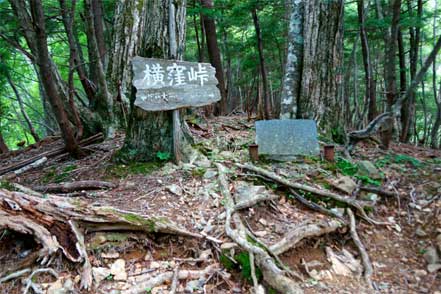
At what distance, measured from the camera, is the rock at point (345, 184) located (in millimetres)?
3812

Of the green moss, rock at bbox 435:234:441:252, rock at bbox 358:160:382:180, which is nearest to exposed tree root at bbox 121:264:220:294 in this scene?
the green moss

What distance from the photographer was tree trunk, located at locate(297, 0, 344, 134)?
5.14m

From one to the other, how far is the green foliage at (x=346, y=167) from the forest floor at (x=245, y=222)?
0.08 feet

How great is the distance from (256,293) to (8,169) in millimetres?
4182

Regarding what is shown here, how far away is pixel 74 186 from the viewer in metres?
3.68

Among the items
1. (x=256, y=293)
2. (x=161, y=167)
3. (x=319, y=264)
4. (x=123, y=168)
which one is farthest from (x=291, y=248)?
(x=123, y=168)

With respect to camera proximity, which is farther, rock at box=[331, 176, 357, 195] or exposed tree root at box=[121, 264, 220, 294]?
rock at box=[331, 176, 357, 195]

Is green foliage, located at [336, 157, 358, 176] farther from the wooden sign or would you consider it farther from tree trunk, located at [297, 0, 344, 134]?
the wooden sign

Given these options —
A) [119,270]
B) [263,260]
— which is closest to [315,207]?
[263,260]

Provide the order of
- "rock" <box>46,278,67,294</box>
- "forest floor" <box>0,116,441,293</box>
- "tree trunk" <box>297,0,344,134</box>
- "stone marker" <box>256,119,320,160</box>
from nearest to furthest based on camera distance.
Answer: "rock" <box>46,278,67,294</box>
"forest floor" <box>0,116,441,293</box>
"stone marker" <box>256,119,320,160</box>
"tree trunk" <box>297,0,344,134</box>

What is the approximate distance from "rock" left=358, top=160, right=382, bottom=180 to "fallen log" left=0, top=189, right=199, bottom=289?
8.55ft

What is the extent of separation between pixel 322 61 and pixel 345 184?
2.33 meters

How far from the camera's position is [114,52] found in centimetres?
629

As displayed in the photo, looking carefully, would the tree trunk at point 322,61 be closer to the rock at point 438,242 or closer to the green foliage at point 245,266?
the rock at point 438,242
